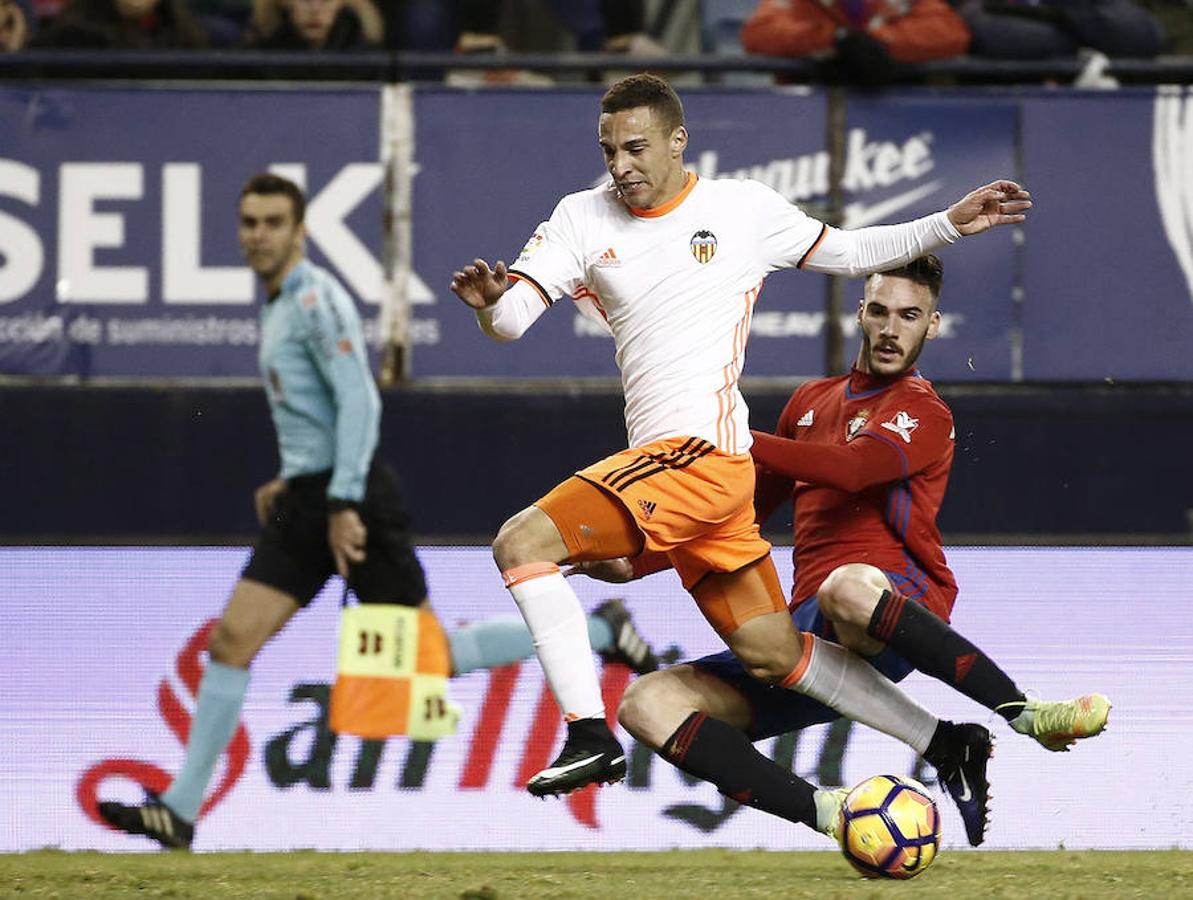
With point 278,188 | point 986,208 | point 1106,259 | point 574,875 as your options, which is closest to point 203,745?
point 574,875

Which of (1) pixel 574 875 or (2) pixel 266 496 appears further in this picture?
(2) pixel 266 496

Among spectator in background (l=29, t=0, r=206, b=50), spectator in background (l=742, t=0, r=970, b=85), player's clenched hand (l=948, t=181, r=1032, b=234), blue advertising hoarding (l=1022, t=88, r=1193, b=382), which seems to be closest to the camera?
player's clenched hand (l=948, t=181, r=1032, b=234)

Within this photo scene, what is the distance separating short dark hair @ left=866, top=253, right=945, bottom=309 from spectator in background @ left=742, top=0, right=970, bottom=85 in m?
2.26

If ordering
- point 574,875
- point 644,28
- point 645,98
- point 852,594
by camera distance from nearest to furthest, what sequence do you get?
1. point 645,98
2. point 852,594
3. point 574,875
4. point 644,28

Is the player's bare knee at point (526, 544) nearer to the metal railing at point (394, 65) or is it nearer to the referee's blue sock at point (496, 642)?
the referee's blue sock at point (496, 642)

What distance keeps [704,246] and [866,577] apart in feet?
3.19

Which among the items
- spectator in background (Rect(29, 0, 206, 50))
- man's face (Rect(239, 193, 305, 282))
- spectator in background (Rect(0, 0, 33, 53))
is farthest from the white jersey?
spectator in background (Rect(0, 0, 33, 53))

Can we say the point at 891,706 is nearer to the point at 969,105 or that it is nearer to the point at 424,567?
the point at 424,567

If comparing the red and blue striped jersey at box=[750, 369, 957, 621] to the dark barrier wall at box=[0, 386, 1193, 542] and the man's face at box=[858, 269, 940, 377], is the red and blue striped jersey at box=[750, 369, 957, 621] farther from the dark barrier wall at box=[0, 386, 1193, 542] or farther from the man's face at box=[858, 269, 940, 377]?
the dark barrier wall at box=[0, 386, 1193, 542]

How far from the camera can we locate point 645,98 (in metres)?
5.19

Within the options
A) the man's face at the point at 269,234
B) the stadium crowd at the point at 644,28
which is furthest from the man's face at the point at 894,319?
the man's face at the point at 269,234

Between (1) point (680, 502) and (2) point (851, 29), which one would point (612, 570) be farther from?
(2) point (851, 29)

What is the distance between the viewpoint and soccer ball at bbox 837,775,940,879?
207 inches

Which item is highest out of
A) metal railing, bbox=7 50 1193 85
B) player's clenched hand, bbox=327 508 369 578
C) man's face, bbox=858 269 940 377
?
metal railing, bbox=7 50 1193 85
